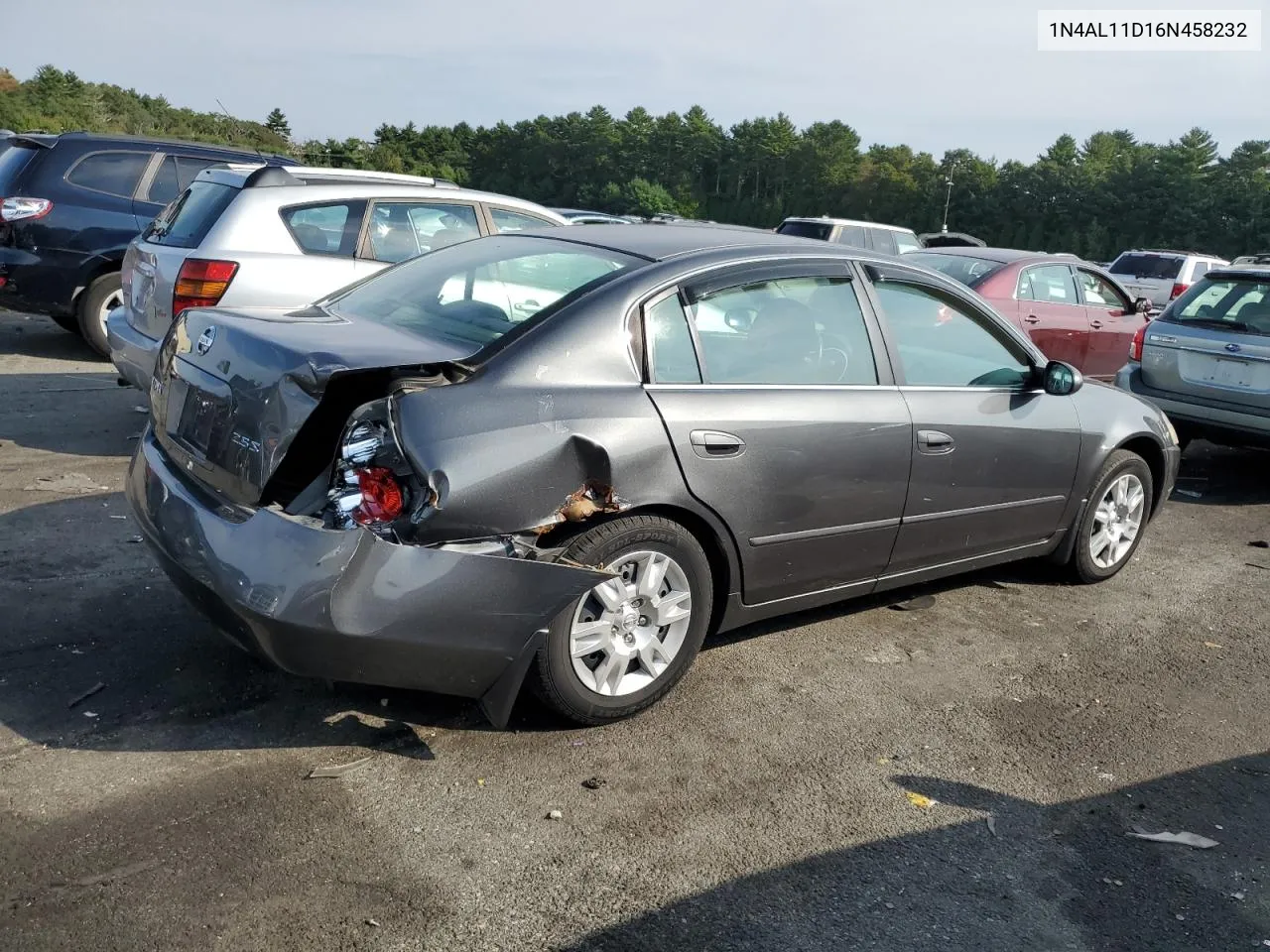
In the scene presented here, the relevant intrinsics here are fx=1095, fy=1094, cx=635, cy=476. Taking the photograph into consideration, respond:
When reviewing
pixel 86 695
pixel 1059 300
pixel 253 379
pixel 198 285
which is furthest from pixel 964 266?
pixel 86 695

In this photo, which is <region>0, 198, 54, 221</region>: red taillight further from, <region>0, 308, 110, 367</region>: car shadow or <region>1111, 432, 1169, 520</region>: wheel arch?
<region>1111, 432, 1169, 520</region>: wheel arch

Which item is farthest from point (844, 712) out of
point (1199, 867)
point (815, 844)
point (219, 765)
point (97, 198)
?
point (97, 198)

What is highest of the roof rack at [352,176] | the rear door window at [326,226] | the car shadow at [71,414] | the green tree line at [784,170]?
the green tree line at [784,170]

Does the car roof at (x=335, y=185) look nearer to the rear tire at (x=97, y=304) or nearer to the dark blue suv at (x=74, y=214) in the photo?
the dark blue suv at (x=74, y=214)

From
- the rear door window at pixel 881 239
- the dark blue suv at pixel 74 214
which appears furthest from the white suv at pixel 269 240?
the rear door window at pixel 881 239

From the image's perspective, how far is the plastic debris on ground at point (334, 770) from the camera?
329cm

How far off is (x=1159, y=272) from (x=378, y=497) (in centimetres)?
2379

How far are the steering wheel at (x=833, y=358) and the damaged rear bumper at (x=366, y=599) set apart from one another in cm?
140

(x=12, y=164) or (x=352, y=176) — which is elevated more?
(x=352, y=176)

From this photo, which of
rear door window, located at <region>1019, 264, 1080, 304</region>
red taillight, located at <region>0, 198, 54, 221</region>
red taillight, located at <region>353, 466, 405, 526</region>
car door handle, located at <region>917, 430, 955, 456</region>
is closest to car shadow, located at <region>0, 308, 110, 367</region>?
red taillight, located at <region>0, 198, 54, 221</region>

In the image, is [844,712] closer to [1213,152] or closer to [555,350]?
[555,350]

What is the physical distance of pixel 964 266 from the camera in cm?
1052

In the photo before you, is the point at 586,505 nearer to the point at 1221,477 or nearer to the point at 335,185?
the point at 335,185

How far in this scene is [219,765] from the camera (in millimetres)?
3295
